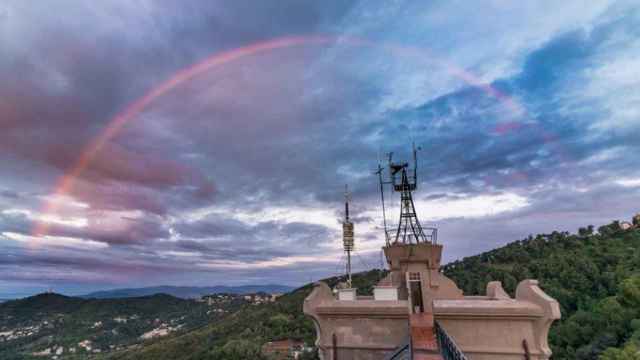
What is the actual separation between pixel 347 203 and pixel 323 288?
21.8ft

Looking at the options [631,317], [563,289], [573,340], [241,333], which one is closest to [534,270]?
[563,289]

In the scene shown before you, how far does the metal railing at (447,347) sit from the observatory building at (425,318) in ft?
0.06

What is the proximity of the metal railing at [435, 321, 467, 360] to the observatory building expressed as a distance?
19 mm

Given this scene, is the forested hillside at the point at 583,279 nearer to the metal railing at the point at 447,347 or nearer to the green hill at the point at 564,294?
the green hill at the point at 564,294

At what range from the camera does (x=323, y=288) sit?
408 inches

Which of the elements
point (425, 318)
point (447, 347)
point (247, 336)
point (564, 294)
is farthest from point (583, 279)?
point (447, 347)

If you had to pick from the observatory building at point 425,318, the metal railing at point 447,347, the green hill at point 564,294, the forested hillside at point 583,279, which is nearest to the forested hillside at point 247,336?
the green hill at point 564,294

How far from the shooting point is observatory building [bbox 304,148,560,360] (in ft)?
26.6

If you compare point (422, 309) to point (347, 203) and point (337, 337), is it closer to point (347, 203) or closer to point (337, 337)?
point (337, 337)

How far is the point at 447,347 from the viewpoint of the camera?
23.0 feet

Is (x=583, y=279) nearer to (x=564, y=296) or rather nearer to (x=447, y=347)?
(x=564, y=296)

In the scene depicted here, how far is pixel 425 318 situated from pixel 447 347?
5.72 ft

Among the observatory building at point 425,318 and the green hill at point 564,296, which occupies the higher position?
the observatory building at point 425,318

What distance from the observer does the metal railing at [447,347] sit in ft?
19.7
